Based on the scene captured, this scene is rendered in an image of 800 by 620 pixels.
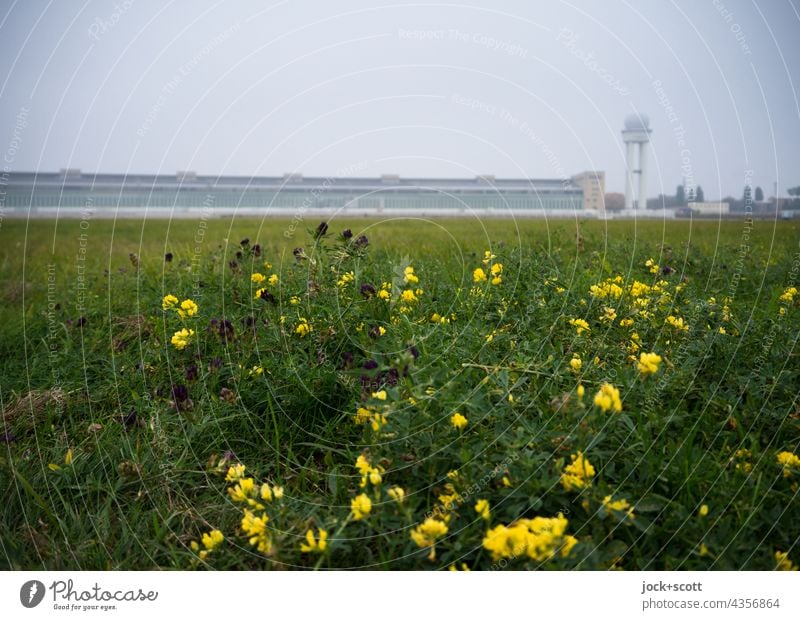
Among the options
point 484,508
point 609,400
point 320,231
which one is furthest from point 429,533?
point 320,231

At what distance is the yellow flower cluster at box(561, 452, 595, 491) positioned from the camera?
5.82 ft

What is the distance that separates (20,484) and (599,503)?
6.97 ft

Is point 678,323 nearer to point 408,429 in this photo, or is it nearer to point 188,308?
point 408,429

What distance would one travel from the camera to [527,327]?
121 inches

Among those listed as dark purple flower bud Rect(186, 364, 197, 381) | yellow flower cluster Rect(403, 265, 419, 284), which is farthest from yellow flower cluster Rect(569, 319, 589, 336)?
dark purple flower bud Rect(186, 364, 197, 381)

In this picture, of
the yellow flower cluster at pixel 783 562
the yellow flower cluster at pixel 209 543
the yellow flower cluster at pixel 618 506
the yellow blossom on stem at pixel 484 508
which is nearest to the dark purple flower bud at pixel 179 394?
the yellow flower cluster at pixel 209 543

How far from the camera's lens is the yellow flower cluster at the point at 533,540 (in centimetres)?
158

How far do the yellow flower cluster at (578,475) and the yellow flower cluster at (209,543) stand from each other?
3.55 ft

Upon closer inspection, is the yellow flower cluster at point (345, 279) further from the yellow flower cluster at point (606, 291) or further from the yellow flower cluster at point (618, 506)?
the yellow flower cluster at point (618, 506)

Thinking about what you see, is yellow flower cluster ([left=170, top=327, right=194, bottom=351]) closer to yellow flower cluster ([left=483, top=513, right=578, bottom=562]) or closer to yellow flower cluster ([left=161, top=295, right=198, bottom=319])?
yellow flower cluster ([left=161, top=295, right=198, bottom=319])

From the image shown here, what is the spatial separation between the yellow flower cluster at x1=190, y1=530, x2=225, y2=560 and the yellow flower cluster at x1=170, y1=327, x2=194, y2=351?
132 cm

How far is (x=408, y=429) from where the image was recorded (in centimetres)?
206
